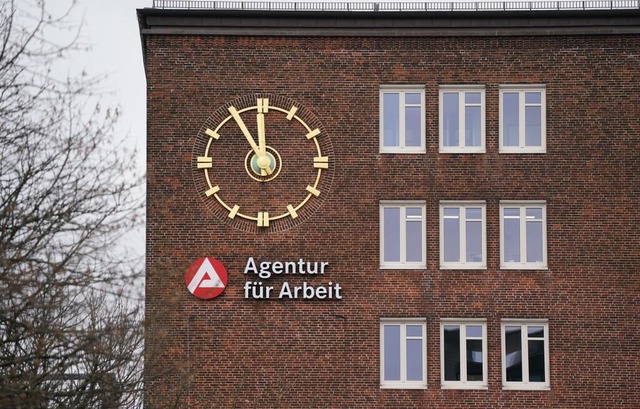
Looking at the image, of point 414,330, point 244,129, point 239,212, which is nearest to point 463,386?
point 414,330

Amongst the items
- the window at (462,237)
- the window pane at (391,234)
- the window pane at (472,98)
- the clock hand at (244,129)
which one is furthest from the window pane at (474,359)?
the clock hand at (244,129)

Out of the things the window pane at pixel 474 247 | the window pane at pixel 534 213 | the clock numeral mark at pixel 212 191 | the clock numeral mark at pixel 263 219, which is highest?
the clock numeral mark at pixel 212 191

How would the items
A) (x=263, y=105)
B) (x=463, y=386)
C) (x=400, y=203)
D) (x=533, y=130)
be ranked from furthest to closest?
(x=533, y=130) → (x=263, y=105) → (x=400, y=203) → (x=463, y=386)

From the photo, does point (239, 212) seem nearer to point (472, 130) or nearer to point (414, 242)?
point (414, 242)

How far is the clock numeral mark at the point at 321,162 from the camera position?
46.4 meters

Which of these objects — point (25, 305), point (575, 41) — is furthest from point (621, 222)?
point (25, 305)

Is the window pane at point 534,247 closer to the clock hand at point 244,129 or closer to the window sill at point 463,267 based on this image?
the window sill at point 463,267

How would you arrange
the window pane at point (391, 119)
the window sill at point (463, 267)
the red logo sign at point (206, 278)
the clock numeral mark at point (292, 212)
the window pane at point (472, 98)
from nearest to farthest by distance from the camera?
the red logo sign at point (206, 278), the window sill at point (463, 267), the clock numeral mark at point (292, 212), the window pane at point (391, 119), the window pane at point (472, 98)

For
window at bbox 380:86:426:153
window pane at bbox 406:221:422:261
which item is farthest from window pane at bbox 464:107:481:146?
window pane at bbox 406:221:422:261

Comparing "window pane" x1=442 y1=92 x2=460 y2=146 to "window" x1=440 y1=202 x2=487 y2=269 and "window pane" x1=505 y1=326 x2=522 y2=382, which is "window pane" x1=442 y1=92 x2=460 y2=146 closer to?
"window" x1=440 y1=202 x2=487 y2=269

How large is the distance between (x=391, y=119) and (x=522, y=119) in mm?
3634

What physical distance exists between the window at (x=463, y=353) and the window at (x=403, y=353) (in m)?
0.57

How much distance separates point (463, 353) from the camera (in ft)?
150

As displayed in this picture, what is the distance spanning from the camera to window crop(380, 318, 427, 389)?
45.5 meters
